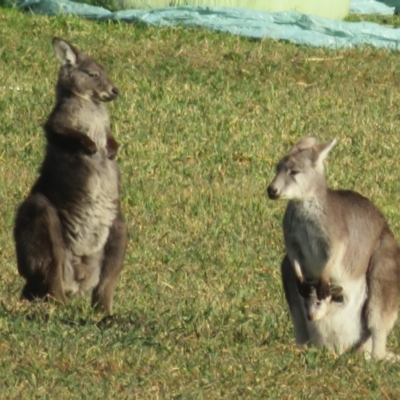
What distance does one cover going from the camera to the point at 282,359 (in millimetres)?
5668

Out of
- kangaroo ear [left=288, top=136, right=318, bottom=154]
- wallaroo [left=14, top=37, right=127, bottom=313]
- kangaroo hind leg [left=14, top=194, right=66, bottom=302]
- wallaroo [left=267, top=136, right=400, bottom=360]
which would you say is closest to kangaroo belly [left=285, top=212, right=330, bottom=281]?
wallaroo [left=267, top=136, right=400, bottom=360]

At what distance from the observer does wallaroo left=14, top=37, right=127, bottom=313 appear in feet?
22.1

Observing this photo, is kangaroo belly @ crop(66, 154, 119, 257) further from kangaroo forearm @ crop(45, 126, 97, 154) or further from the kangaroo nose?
the kangaroo nose

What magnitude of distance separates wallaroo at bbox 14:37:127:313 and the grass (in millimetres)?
169

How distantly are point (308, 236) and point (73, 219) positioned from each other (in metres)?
1.69

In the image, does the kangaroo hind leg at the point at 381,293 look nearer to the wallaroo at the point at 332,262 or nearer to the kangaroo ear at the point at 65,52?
the wallaroo at the point at 332,262

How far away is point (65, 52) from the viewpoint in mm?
7715

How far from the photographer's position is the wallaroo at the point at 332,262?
18.5ft

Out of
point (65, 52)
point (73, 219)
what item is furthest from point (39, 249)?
point (65, 52)

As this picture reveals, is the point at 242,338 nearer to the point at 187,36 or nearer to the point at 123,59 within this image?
the point at 123,59

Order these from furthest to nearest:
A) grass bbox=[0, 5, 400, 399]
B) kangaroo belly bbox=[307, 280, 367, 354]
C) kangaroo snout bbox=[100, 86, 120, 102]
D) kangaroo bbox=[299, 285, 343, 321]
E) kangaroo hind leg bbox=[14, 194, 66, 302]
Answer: kangaroo snout bbox=[100, 86, 120, 102] < kangaroo hind leg bbox=[14, 194, 66, 302] < kangaroo belly bbox=[307, 280, 367, 354] < kangaroo bbox=[299, 285, 343, 321] < grass bbox=[0, 5, 400, 399]

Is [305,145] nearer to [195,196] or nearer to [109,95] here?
[109,95]

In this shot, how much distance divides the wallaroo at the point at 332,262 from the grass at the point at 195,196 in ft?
0.49

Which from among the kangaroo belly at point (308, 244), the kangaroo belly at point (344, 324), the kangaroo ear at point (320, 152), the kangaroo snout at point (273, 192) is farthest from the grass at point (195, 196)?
the kangaroo ear at point (320, 152)
